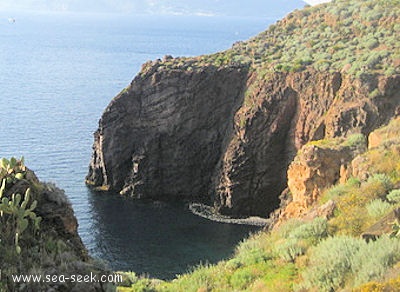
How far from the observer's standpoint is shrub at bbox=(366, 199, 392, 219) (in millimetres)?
16794

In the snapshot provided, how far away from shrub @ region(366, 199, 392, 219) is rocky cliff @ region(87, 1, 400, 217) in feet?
133

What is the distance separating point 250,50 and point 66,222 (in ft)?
207

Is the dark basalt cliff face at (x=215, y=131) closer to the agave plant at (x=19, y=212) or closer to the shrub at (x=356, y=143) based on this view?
the shrub at (x=356, y=143)

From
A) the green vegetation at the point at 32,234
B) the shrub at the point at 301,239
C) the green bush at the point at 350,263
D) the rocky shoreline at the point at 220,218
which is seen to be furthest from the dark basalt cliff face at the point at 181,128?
the green bush at the point at 350,263

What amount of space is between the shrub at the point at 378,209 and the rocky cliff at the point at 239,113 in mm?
40471

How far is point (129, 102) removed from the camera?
69875 mm

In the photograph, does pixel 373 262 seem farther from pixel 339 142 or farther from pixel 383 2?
pixel 383 2

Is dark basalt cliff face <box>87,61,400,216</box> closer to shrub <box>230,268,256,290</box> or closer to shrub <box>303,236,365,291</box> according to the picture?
shrub <box>230,268,256,290</box>

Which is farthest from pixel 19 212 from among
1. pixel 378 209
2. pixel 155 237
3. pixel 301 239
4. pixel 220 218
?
pixel 220 218

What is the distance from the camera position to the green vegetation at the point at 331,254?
508 inches

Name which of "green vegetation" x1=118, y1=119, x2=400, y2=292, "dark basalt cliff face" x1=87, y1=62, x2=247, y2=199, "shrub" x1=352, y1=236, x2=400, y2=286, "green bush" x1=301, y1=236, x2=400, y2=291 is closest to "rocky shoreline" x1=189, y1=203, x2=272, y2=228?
"dark basalt cliff face" x1=87, y1=62, x2=247, y2=199

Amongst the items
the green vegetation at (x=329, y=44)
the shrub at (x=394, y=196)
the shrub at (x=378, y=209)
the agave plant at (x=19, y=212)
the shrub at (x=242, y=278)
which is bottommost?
the shrub at (x=242, y=278)

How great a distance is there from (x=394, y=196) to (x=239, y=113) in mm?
47928

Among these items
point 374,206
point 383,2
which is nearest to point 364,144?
point 374,206
